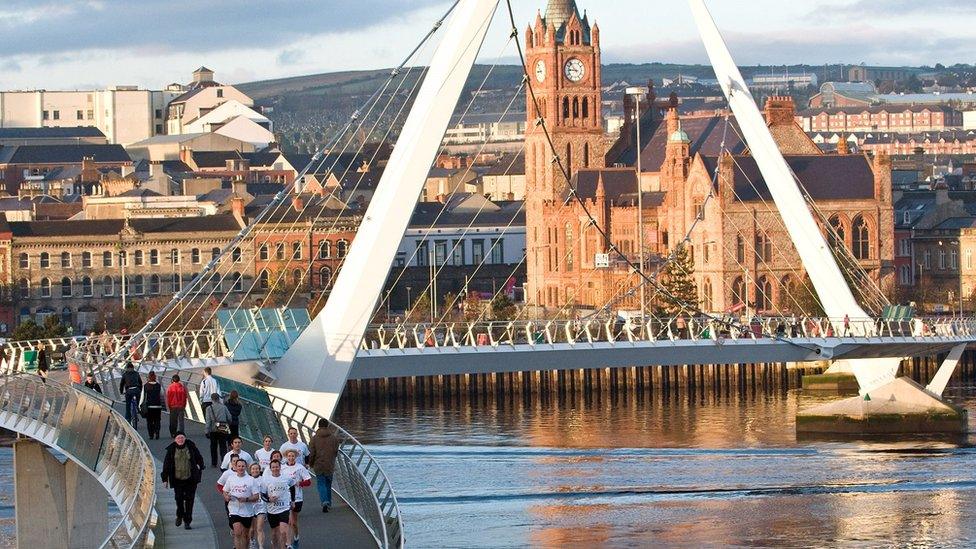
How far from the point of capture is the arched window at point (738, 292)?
8306 cm

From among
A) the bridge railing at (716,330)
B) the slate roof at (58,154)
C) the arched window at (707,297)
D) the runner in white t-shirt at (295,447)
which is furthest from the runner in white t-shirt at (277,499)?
the slate roof at (58,154)

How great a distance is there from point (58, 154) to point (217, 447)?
103276 mm

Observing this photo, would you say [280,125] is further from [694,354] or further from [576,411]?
[694,354]

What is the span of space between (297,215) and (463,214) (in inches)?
615

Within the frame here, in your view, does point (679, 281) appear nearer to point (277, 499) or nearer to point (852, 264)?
point (852, 264)

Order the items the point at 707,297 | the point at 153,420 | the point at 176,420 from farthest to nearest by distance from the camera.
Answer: the point at 707,297 → the point at 153,420 → the point at 176,420

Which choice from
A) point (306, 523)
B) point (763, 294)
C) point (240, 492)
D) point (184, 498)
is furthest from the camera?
point (763, 294)

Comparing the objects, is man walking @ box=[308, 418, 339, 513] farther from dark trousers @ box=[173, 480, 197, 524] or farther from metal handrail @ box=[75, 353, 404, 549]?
dark trousers @ box=[173, 480, 197, 524]

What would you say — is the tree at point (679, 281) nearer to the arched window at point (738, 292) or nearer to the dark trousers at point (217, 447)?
the arched window at point (738, 292)

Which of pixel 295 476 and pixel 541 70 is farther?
pixel 541 70

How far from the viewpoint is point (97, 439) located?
24.2 m

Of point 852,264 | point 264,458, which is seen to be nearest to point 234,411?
point 264,458

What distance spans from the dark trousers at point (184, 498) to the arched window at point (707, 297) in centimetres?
6191

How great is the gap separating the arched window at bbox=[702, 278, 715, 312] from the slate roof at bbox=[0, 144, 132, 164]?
149ft
